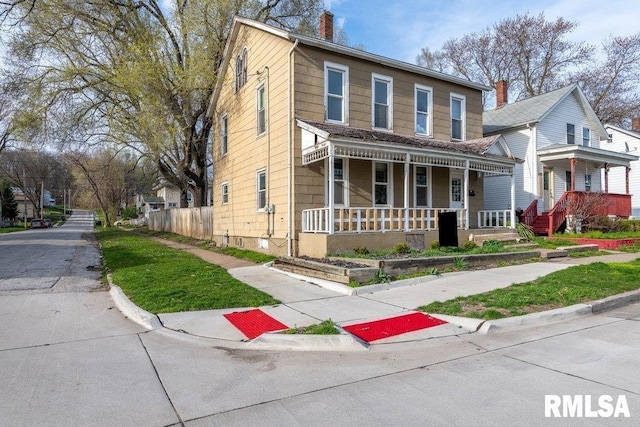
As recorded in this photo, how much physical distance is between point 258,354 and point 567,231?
17.9m

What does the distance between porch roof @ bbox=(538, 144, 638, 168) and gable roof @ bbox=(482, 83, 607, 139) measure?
1.66 metres

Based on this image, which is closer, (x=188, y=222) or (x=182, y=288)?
(x=182, y=288)

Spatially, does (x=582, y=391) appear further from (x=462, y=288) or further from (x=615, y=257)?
(x=615, y=257)

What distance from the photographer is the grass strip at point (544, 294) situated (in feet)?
22.0

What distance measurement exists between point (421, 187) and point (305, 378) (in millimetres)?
12562

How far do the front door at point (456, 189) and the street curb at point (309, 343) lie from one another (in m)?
12.6

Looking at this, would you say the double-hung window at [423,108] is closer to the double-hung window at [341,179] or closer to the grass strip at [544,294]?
the double-hung window at [341,179]

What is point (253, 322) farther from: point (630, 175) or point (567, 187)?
point (630, 175)

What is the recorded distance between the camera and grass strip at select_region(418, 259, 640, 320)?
671 centimetres

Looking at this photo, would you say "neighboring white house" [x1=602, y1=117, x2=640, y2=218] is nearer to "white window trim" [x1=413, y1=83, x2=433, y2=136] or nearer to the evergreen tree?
"white window trim" [x1=413, y1=83, x2=433, y2=136]

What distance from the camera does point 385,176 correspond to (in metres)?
14.8

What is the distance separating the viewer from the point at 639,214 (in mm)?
28109

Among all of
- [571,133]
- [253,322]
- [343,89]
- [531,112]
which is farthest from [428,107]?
[253,322]

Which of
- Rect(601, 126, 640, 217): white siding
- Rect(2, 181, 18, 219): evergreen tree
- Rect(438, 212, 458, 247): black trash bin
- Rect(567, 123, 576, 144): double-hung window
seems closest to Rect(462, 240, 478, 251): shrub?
Rect(438, 212, 458, 247): black trash bin
